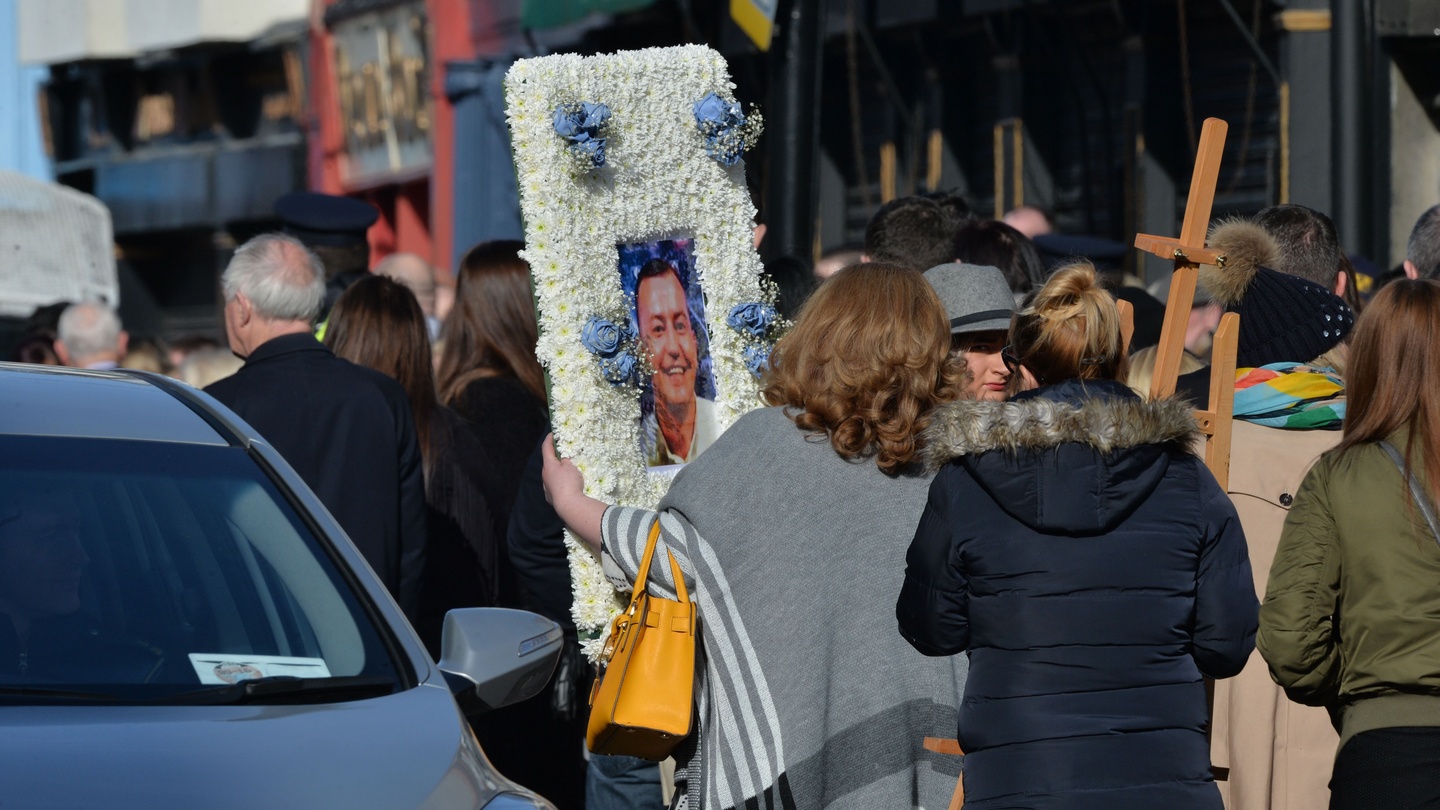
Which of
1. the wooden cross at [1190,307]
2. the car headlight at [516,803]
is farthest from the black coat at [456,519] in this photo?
the wooden cross at [1190,307]

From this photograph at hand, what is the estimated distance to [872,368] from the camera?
3666mm

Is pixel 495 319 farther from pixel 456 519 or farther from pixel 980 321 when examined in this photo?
pixel 980 321

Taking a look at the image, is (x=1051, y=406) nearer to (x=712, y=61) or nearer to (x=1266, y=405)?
(x=1266, y=405)

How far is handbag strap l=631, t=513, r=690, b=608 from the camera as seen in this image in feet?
12.3

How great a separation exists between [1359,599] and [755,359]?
1561mm

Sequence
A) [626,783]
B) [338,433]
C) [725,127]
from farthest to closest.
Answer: [338,433]
[626,783]
[725,127]

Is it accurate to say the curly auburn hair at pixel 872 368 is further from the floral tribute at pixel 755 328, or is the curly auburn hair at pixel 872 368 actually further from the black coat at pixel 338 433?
the black coat at pixel 338 433

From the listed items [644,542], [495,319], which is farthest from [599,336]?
[495,319]

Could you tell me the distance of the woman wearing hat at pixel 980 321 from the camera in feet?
14.8

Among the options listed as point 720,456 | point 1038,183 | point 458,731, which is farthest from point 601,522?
point 1038,183

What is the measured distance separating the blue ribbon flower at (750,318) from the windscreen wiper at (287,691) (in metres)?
1.40

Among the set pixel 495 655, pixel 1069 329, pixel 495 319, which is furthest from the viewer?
pixel 495 319

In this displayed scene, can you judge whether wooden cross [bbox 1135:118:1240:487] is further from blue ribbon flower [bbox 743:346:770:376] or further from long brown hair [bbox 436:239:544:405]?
long brown hair [bbox 436:239:544:405]

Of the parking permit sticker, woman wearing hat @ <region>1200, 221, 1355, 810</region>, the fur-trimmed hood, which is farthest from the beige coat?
the parking permit sticker
